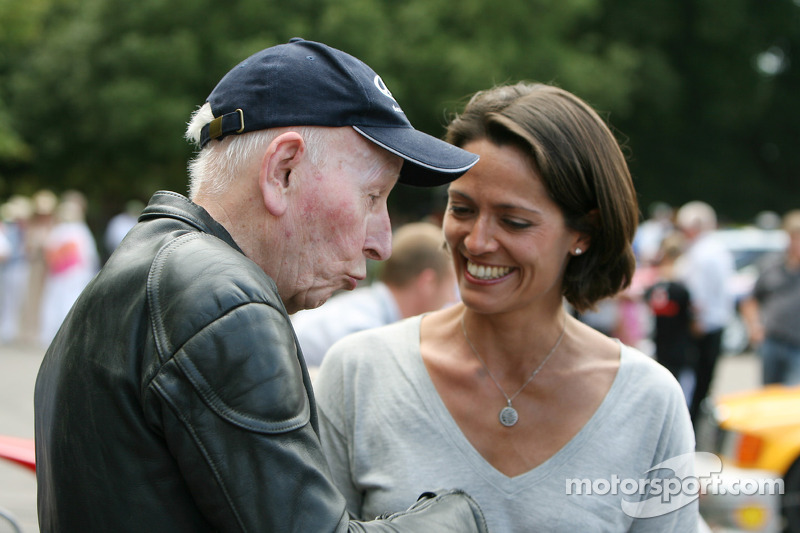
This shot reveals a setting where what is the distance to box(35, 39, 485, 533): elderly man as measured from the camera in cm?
116

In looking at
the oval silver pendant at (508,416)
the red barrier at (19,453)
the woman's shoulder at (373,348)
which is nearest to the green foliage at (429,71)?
the red barrier at (19,453)

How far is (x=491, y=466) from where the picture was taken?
6.73ft

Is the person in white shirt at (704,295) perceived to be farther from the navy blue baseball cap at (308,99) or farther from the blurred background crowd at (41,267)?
the blurred background crowd at (41,267)

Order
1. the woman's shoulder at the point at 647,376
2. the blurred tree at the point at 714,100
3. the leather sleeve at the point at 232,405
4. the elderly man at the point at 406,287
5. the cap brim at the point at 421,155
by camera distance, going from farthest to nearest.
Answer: the blurred tree at the point at 714,100, the elderly man at the point at 406,287, the woman's shoulder at the point at 647,376, the cap brim at the point at 421,155, the leather sleeve at the point at 232,405

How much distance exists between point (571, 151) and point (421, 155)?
0.68m

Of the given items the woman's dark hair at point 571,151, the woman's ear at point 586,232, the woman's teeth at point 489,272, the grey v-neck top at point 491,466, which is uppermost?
the woman's dark hair at point 571,151

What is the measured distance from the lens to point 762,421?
5418 millimetres

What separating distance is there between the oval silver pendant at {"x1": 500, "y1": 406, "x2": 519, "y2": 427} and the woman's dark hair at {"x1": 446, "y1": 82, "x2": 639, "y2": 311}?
1.44 ft

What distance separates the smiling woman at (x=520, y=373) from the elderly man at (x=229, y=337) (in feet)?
2.10

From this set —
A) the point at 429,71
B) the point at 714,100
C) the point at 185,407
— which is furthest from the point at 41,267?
the point at 714,100

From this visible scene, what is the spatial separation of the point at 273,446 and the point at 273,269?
0.42 m

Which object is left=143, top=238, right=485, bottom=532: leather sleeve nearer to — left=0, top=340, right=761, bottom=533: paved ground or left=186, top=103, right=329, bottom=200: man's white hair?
left=186, top=103, right=329, bottom=200: man's white hair

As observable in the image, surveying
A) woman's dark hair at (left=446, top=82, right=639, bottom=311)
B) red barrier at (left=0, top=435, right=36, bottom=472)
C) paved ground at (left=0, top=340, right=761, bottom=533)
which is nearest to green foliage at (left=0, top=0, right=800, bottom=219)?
paved ground at (left=0, top=340, right=761, bottom=533)

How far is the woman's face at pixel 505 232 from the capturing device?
2133 millimetres
